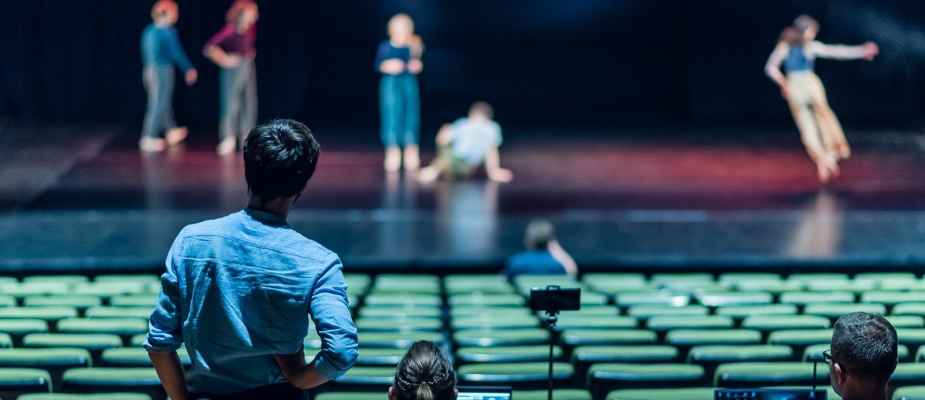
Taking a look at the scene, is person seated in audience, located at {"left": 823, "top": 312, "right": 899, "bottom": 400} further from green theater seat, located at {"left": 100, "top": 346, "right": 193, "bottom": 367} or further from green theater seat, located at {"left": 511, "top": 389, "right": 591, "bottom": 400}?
green theater seat, located at {"left": 100, "top": 346, "right": 193, "bottom": 367}

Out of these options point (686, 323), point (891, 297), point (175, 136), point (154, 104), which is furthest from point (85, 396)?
point (175, 136)

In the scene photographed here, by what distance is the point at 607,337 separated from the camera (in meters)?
3.77

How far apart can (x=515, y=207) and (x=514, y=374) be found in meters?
4.49

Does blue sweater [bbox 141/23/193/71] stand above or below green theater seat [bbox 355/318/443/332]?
above

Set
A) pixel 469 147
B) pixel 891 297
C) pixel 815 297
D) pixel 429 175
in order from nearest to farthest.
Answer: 1. pixel 891 297
2. pixel 815 297
3. pixel 469 147
4. pixel 429 175

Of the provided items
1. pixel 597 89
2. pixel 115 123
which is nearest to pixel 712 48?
pixel 597 89

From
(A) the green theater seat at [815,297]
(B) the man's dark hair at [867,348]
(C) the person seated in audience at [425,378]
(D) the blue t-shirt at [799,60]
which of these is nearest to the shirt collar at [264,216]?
(C) the person seated in audience at [425,378]

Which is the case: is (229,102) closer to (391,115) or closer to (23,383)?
(391,115)

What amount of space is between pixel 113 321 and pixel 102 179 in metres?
4.77

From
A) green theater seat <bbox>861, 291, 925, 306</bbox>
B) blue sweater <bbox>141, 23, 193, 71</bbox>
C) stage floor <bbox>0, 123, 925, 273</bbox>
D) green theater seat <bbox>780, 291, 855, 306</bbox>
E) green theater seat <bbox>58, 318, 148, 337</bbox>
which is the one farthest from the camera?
blue sweater <bbox>141, 23, 193, 71</bbox>

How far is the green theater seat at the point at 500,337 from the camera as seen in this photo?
3713 millimetres

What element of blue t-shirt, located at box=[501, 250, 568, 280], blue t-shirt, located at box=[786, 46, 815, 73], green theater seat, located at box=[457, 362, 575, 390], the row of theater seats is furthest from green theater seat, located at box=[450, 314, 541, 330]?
blue t-shirt, located at box=[786, 46, 815, 73]

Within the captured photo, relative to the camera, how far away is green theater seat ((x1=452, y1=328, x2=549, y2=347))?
371 centimetres

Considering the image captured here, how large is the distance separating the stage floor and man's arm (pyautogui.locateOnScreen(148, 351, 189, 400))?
451 centimetres
